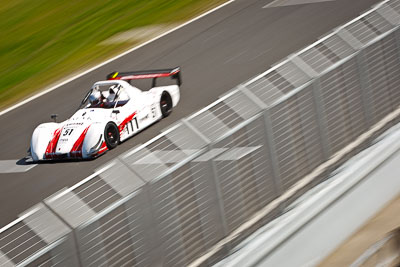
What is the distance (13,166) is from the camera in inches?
559

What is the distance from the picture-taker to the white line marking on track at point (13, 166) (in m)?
13.8

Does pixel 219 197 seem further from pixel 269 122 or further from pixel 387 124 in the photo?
pixel 387 124

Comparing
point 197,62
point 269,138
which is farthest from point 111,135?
point 269,138

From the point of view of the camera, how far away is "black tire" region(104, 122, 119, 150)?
13.1 meters

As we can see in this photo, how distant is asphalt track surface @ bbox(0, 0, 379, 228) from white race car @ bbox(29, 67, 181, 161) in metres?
0.22

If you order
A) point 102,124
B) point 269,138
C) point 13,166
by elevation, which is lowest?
point 13,166

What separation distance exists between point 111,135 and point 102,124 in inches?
12.2

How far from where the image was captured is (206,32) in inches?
757

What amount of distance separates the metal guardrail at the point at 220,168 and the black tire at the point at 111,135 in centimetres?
550

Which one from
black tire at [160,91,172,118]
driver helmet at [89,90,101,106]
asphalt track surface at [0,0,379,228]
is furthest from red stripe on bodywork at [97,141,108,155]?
black tire at [160,91,172,118]

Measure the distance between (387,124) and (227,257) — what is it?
317 cm

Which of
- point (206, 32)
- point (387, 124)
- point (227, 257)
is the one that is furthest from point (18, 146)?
point (227, 257)

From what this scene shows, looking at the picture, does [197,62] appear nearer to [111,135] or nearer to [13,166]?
[111,135]

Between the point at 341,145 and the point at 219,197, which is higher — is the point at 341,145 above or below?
below
